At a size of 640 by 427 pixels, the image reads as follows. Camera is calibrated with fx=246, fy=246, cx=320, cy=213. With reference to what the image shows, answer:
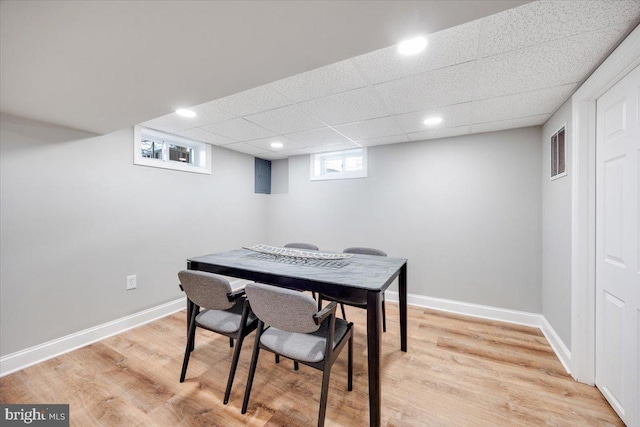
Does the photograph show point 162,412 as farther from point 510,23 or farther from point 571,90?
point 571,90

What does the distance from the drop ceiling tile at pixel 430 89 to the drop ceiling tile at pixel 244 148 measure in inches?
86.5

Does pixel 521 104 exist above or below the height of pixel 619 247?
above

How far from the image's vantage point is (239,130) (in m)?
2.91

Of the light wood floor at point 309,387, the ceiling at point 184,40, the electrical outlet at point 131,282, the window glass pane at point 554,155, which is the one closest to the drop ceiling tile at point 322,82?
the ceiling at point 184,40

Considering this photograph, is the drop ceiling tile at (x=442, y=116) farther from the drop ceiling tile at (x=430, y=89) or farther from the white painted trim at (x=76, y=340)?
the white painted trim at (x=76, y=340)

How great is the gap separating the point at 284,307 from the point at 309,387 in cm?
88

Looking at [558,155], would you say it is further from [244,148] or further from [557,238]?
[244,148]

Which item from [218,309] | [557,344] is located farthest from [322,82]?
[557,344]

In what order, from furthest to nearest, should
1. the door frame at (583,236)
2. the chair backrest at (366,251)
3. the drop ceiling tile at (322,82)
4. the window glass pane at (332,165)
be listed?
the window glass pane at (332,165) < the chair backrest at (366,251) < the door frame at (583,236) < the drop ceiling tile at (322,82)

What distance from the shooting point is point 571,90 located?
1.90 m

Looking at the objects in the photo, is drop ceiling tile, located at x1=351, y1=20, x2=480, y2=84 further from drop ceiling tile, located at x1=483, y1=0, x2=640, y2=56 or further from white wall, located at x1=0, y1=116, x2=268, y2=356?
white wall, located at x1=0, y1=116, x2=268, y2=356

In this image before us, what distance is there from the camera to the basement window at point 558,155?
212 cm

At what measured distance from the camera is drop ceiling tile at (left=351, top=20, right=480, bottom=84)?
1303 mm

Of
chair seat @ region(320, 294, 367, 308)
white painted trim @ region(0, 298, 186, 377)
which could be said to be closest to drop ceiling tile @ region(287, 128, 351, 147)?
chair seat @ region(320, 294, 367, 308)
